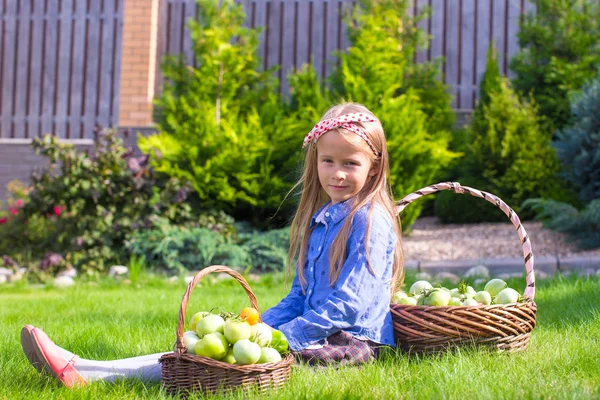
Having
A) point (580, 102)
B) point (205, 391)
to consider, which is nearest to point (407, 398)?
point (205, 391)

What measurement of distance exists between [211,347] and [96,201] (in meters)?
5.12

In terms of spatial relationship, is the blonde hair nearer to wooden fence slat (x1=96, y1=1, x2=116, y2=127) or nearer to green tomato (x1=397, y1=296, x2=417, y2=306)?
green tomato (x1=397, y1=296, x2=417, y2=306)

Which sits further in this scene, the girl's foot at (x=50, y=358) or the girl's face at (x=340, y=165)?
the girl's face at (x=340, y=165)

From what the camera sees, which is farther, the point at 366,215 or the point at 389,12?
the point at 389,12

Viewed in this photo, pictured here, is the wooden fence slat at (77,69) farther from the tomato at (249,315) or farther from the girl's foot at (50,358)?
the tomato at (249,315)

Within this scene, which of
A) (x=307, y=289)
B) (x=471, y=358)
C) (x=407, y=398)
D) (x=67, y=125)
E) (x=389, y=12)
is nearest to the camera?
→ (x=407, y=398)

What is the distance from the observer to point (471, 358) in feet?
8.25

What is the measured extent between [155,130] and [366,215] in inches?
284

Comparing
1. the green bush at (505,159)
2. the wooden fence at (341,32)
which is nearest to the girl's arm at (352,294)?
the green bush at (505,159)

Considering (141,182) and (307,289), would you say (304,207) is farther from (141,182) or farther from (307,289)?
(141,182)

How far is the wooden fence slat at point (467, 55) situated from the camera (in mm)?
10195

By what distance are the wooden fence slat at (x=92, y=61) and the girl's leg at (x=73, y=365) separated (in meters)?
9.18

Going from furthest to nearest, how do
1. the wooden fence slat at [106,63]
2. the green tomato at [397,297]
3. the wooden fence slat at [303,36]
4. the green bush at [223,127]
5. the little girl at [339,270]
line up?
the wooden fence slat at [106,63] → the wooden fence slat at [303,36] → the green bush at [223,127] → the green tomato at [397,297] → the little girl at [339,270]

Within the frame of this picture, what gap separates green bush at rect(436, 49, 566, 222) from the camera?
25.4 ft
